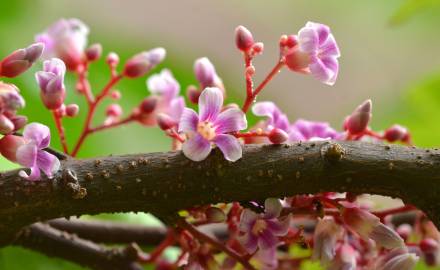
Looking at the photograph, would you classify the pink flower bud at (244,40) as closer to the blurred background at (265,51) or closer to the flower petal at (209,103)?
the flower petal at (209,103)

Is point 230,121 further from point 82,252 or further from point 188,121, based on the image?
point 82,252

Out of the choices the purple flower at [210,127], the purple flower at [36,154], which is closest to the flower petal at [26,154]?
the purple flower at [36,154]

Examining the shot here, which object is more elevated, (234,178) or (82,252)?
(234,178)

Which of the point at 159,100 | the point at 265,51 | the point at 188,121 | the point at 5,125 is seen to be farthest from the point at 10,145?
Answer: the point at 265,51

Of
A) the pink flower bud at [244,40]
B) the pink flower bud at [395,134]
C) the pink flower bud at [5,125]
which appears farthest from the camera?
the pink flower bud at [395,134]

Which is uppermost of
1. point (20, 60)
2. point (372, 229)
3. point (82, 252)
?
point (20, 60)

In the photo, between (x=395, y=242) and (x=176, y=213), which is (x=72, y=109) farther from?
(x=395, y=242)
